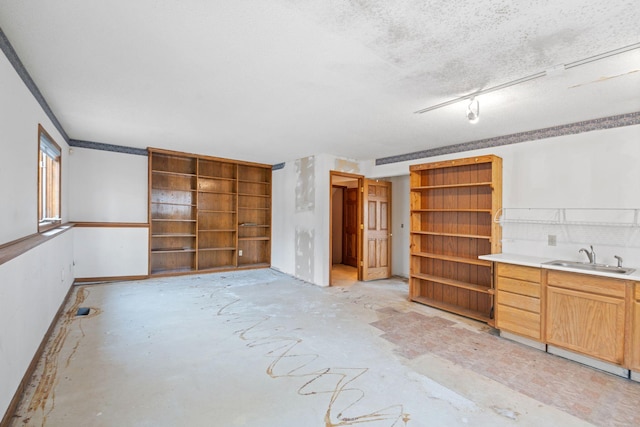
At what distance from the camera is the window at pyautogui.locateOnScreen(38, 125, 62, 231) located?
3615 millimetres

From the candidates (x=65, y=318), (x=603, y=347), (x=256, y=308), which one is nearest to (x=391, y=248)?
(x=256, y=308)

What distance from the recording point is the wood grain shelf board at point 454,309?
3718mm

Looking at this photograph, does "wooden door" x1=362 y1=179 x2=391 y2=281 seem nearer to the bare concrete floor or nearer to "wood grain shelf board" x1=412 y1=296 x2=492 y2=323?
"wood grain shelf board" x1=412 y1=296 x2=492 y2=323

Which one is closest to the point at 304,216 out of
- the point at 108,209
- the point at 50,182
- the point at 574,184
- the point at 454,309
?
the point at 454,309

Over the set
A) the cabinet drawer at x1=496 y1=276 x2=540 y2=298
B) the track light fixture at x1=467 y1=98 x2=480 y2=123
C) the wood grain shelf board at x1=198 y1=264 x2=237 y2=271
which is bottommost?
the wood grain shelf board at x1=198 y1=264 x2=237 y2=271

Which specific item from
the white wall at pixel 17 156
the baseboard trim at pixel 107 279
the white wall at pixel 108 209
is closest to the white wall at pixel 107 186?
the white wall at pixel 108 209

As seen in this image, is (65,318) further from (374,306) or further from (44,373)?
(374,306)

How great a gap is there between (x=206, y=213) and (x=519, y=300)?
568cm

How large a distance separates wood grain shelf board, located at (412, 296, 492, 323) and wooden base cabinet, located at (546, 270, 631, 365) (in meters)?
0.85

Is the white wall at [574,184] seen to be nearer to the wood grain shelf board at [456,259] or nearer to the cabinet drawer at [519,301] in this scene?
the wood grain shelf board at [456,259]

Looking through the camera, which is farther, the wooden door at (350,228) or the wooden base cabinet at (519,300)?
the wooden door at (350,228)

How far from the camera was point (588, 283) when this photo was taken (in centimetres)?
268

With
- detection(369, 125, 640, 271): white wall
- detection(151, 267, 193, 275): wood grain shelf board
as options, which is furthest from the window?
detection(369, 125, 640, 271): white wall

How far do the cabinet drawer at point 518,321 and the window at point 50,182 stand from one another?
5.16 m
